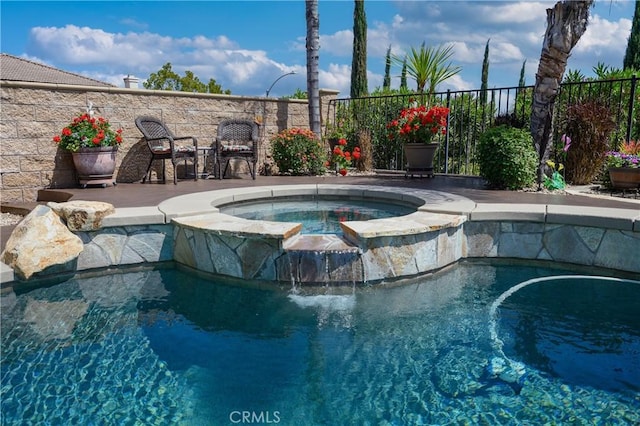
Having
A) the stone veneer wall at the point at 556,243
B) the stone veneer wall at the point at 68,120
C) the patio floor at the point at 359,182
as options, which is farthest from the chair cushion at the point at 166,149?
the stone veneer wall at the point at 556,243

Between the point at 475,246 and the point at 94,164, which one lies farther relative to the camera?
the point at 94,164

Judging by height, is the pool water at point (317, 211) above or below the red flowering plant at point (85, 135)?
below

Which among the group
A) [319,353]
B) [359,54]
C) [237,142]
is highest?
[359,54]

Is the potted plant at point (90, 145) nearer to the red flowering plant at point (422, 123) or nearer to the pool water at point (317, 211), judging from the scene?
the pool water at point (317, 211)

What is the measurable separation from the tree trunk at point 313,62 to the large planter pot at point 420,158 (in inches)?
86.0

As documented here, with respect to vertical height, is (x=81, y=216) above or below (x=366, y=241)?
above

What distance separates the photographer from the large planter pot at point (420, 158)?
286 inches

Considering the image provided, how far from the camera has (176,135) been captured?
7.75 metres

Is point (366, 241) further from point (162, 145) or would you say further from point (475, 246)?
point (162, 145)

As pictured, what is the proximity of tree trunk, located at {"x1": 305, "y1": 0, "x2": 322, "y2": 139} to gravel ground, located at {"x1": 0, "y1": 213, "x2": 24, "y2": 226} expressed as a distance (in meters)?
5.18

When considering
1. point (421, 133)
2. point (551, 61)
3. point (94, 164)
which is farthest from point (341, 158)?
point (94, 164)

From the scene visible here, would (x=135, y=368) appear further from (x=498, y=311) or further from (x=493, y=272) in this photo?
(x=493, y=272)

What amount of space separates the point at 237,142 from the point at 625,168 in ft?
19.4

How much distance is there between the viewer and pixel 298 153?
806 centimetres
